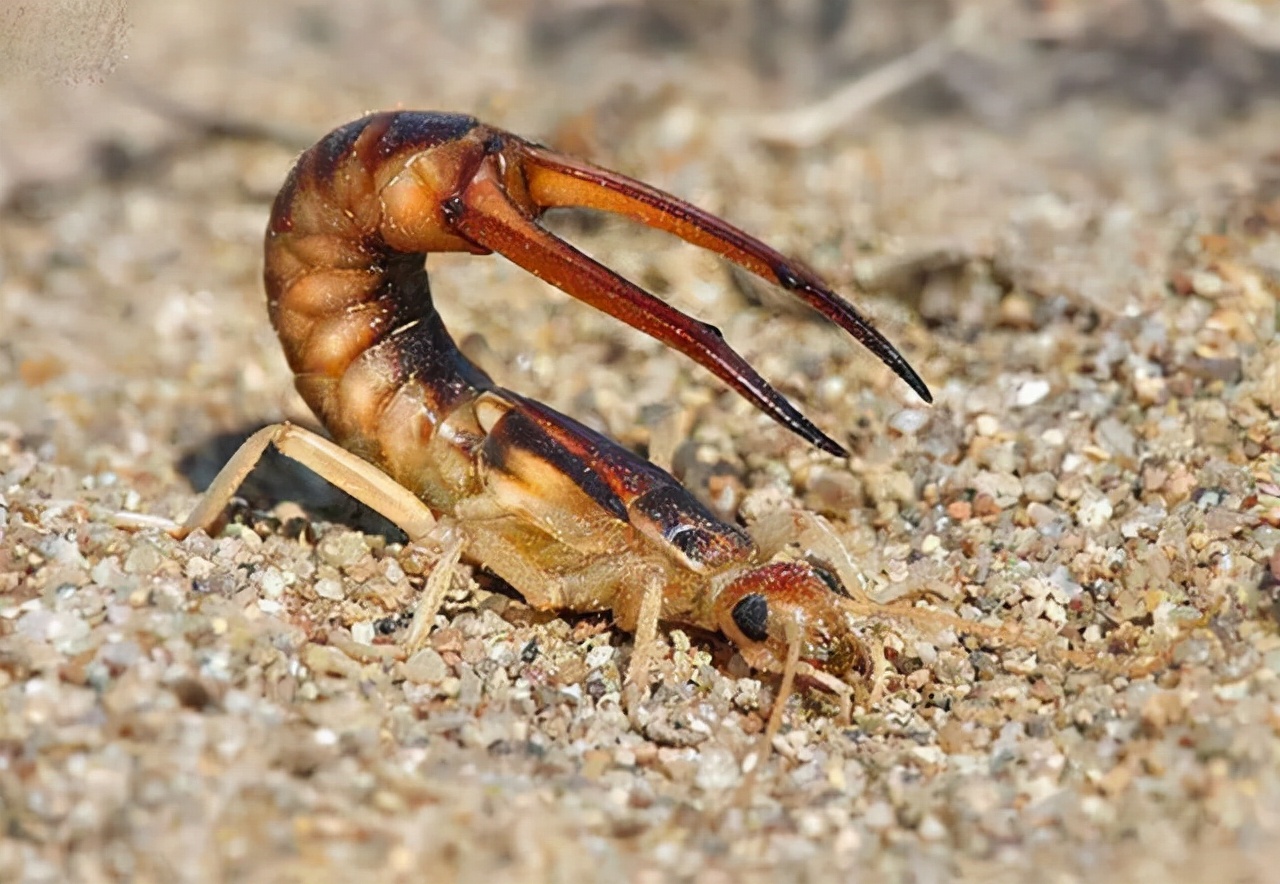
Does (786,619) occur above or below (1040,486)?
below

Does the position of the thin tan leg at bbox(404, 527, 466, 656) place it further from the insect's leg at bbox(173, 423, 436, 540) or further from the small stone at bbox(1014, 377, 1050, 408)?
the small stone at bbox(1014, 377, 1050, 408)

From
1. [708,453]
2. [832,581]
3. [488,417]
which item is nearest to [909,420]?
[708,453]

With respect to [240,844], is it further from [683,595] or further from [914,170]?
[914,170]

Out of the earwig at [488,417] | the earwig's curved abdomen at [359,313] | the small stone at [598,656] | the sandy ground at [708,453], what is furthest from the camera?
the earwig's curved abdomen at [359,313]

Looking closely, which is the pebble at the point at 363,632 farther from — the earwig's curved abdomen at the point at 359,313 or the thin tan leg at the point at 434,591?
the earwig's curved abdomen at the point at 359,313

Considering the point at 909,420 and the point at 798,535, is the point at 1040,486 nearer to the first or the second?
the point at 909,420

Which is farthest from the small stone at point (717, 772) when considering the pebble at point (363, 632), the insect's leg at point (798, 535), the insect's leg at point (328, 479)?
the insect's leg at point (328, 479)

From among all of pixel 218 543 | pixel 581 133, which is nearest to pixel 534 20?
pixel 581 133
